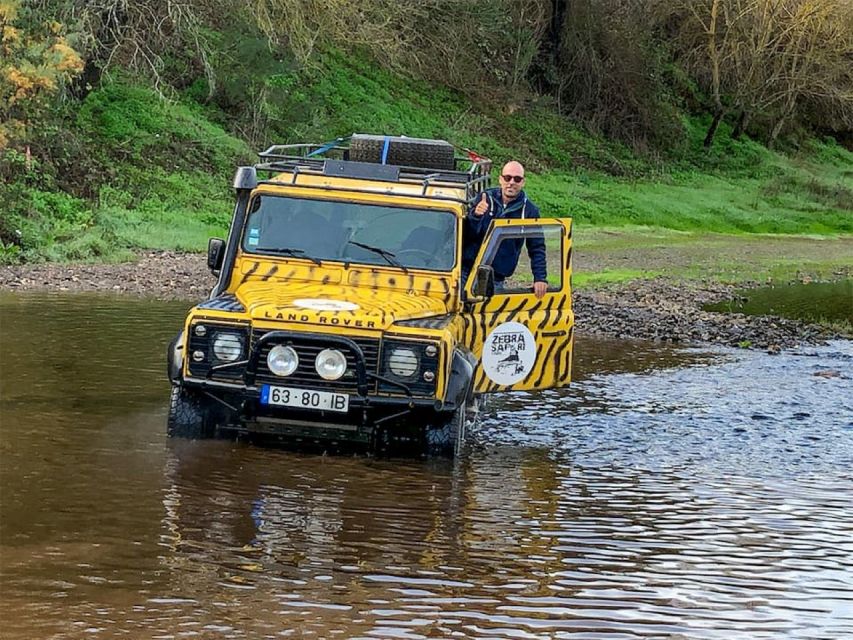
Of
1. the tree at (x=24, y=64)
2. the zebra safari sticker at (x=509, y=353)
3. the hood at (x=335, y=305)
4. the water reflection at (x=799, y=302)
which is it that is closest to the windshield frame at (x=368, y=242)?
the hood at (x=335, y=305)

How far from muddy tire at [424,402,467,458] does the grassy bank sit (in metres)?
12.5

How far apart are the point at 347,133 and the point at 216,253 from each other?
26758mm

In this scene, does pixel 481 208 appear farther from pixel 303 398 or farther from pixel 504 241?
pixel 303 398

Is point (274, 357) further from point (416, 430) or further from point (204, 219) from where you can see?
point (204, 219)

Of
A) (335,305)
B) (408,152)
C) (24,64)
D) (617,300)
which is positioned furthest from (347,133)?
(335,305)

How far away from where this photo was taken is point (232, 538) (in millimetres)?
7008

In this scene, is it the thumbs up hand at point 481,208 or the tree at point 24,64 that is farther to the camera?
the tree at point 24,64

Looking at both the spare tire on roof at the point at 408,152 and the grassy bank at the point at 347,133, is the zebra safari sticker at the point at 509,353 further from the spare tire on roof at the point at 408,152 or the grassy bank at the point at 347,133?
the grassy bank at the point at 347,133

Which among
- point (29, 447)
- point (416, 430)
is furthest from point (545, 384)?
point (29, 447)

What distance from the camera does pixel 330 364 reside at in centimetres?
872

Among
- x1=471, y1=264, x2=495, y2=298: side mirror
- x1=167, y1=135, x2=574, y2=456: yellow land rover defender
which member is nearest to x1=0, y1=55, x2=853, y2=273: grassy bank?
x1=167, y1=135, x2=574, y2=456: yellow land rover defender

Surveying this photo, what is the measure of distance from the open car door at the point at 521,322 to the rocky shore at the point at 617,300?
6451mm

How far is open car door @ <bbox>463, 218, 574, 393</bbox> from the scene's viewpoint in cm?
1010

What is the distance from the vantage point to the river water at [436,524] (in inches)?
233
